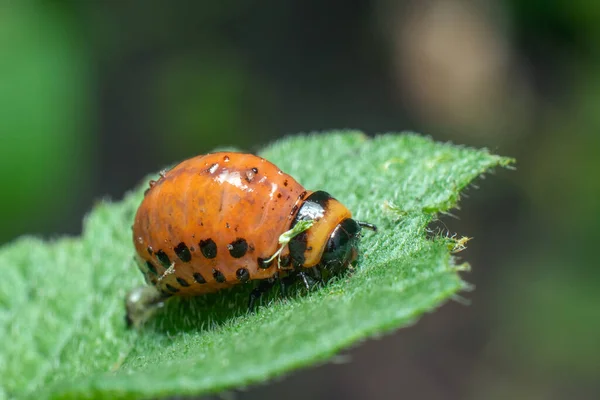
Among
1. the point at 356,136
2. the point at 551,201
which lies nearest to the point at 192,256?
the point at 356,136

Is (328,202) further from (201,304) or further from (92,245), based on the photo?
(92,245)

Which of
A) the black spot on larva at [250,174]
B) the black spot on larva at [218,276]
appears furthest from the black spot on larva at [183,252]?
the black spot on larva at [250,174]

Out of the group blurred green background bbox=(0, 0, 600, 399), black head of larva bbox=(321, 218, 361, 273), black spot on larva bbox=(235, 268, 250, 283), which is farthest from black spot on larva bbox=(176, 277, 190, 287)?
blurred green background bbox=(0, 0, 600, 399)

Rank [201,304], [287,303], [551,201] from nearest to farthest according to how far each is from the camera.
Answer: [287,303], [201,304], [551,201]

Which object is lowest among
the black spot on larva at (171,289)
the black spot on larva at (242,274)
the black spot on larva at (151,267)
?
the black spot on larva at (171,289)

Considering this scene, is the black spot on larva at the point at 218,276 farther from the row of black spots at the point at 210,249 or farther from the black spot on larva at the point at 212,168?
the black spot on larva at the point at 212,168

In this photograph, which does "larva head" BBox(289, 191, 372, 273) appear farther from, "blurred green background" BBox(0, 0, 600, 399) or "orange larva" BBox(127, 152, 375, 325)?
"blurred green background" BBox(0, 0, 600, 399)

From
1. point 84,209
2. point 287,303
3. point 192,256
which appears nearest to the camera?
point 287,303

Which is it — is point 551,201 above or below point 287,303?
below

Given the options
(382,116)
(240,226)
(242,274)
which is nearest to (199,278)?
(242,274)

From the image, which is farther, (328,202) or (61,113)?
(61,113)
